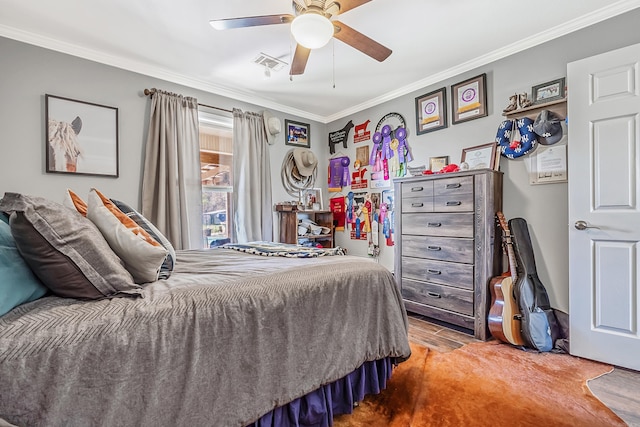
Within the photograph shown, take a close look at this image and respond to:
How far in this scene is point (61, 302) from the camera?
89cm

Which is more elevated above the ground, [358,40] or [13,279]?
[358,40]

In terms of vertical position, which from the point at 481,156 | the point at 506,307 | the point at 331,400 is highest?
the point at 481,156

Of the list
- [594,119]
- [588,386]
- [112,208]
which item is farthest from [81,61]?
[588,386]

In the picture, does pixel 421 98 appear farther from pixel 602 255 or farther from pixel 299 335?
pixel 299 335

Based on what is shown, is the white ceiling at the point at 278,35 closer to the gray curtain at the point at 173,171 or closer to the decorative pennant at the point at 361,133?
A: the gray curtain at the point at 173,171

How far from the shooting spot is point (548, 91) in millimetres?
2361

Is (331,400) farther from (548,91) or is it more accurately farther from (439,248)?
(548,91)

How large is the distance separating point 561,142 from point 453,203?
90 cm

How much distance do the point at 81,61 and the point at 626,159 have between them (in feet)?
13.7

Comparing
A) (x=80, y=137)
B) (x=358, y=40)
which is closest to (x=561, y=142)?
(x=358, y=40)

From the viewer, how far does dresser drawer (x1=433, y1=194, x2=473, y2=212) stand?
245 centimetres

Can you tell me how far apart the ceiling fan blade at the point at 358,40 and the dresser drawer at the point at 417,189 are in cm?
119

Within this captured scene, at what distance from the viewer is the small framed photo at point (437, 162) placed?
9.91 ft

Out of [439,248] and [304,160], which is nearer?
[439,248]
